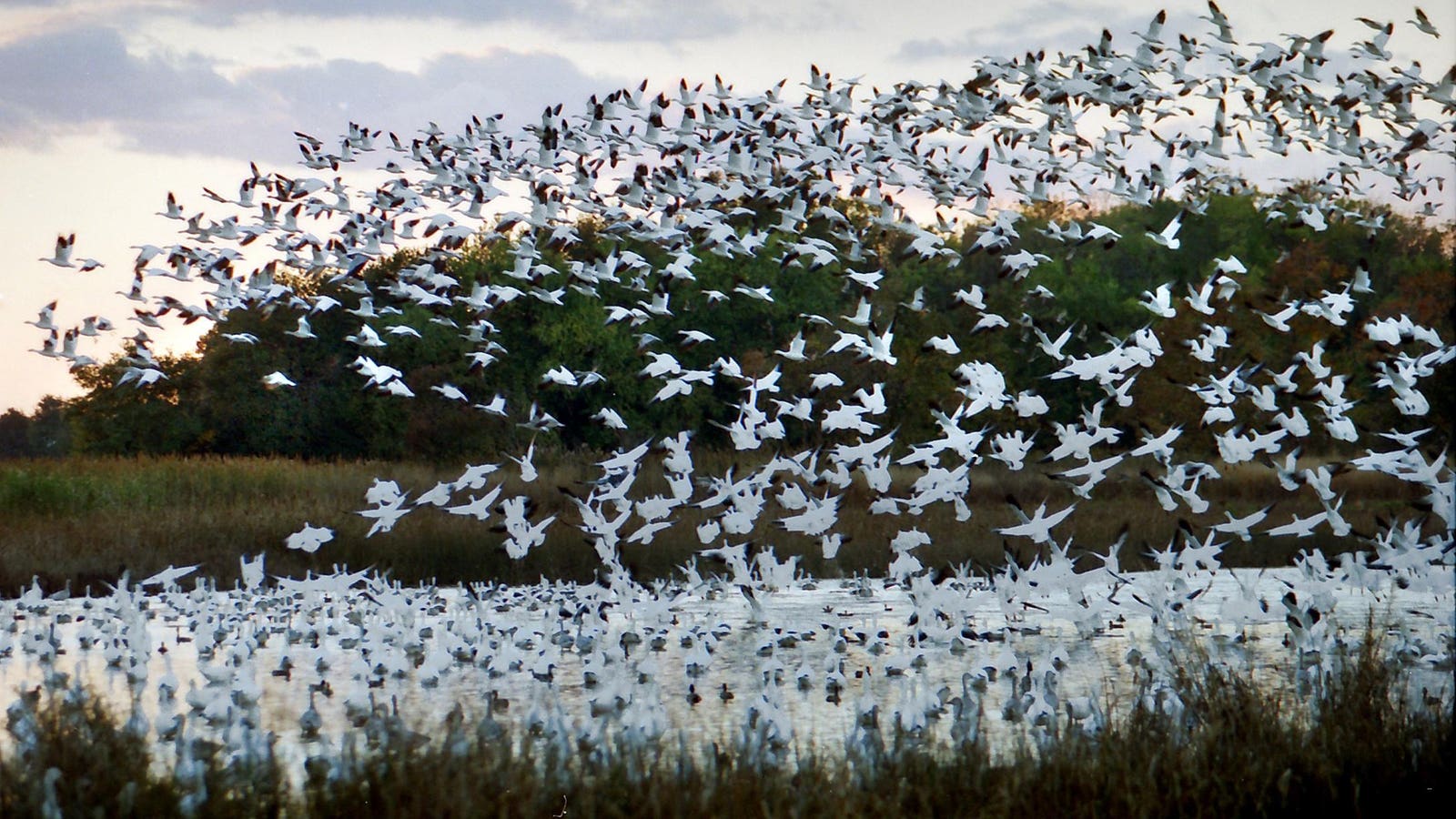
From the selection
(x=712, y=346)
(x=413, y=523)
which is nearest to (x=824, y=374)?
(x=413, y=523)

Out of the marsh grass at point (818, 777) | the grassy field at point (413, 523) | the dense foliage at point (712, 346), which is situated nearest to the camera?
the marsh grass at point (818, 777)

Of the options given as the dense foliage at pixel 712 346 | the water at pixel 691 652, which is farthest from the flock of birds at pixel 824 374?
the dense foliage at pixel 712 346

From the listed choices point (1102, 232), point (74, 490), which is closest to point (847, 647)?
point (1102, 232)

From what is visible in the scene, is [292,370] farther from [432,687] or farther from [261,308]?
[432,687]

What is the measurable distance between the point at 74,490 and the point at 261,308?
980 cm

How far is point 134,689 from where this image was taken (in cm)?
1359

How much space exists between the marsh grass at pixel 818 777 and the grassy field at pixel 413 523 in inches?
423

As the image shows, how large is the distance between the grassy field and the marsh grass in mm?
10748

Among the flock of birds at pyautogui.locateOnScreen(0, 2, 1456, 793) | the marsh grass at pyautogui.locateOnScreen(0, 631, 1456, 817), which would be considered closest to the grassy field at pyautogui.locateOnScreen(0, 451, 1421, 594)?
the flock of birds at pyautogui.locateOnScreen(0, 2, 1456, 793)

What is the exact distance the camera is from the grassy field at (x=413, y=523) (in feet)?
75.7

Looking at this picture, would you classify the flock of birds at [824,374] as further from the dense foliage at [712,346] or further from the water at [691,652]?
the dense foliage at [712,346]

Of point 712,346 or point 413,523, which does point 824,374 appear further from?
point 712,346

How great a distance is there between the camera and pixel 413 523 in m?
25.4

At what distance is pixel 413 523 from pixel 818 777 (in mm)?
17477
